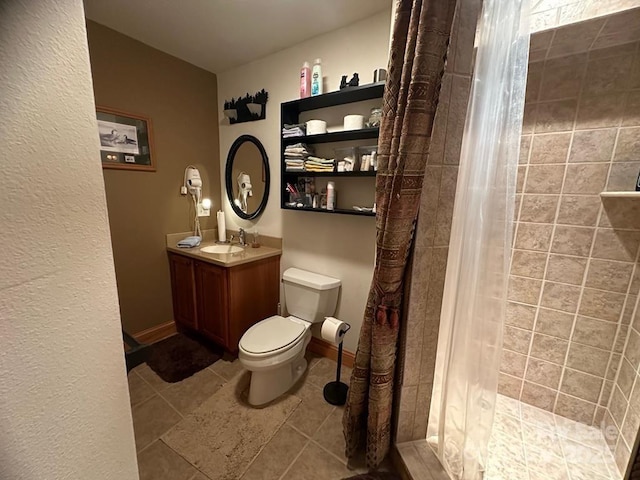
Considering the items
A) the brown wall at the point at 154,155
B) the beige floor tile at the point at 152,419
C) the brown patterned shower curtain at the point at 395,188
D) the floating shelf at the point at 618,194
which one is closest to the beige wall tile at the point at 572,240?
the floating shelf at the point at 618,194

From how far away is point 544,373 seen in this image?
56.8 inches

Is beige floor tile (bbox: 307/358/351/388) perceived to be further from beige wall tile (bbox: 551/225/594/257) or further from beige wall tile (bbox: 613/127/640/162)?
beige wall tile (bbox: 613/127/640/162)

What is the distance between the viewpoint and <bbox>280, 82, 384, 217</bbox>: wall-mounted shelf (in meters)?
1.58

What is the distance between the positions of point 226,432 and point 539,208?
6.87 feet

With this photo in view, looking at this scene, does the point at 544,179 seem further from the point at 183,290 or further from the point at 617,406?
the point at 183,290

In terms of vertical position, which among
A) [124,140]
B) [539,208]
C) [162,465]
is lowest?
[162,465]

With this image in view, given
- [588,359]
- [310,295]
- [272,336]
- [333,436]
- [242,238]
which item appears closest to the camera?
[588,359]

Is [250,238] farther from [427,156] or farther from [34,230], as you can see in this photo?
[34,230]

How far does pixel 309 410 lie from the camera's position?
5.24 feet

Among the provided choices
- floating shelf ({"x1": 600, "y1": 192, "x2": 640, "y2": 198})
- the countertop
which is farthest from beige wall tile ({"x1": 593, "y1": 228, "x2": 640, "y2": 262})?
the countertop

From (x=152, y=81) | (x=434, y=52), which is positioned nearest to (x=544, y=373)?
(x=434, y=52)

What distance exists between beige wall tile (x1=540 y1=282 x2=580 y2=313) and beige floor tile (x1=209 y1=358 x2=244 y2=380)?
6.54 ft

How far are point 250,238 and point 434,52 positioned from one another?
1.96m

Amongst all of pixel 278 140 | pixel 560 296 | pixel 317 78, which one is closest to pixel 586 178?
pixel 560 296
